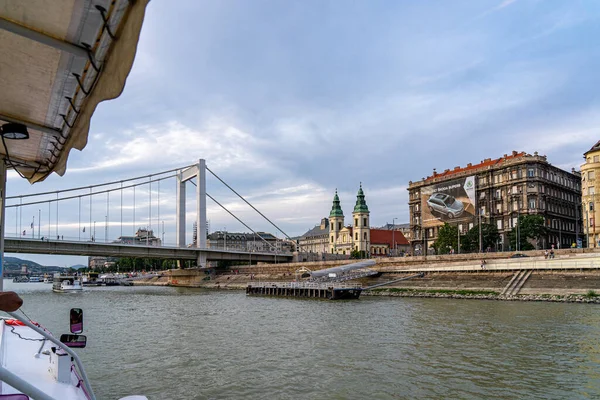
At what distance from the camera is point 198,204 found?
79188 mm

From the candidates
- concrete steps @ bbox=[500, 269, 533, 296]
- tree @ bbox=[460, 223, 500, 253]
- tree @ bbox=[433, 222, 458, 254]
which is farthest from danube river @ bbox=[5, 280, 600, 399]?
tree @ bbox=[433, 222, 458, 254]

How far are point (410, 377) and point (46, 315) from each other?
26.8 metres

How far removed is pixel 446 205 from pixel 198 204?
4055cm

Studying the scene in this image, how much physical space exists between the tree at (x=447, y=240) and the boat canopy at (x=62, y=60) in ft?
243

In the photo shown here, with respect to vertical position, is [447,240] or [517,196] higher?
[517,196]

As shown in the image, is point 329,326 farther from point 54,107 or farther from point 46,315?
point 54,107

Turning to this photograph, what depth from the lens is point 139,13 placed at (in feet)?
10.6

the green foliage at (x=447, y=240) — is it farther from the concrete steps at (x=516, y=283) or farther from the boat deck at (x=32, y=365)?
the boat deck at (x=32, y=365)

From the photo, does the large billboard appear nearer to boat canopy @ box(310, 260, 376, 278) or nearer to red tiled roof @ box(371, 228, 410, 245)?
boat canopy @ box(310, 260, 376, 278)

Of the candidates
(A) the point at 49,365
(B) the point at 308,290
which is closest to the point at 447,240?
(B) the point at 308,290

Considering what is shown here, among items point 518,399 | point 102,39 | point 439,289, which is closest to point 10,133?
point 102,39

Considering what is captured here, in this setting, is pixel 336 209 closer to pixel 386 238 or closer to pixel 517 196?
pixel 386 238

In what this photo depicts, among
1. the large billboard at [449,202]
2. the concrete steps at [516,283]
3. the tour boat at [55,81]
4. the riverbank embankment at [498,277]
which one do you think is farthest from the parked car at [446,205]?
the tour boat at [55,81]

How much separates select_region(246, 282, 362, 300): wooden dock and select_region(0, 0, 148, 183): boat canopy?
135ft
